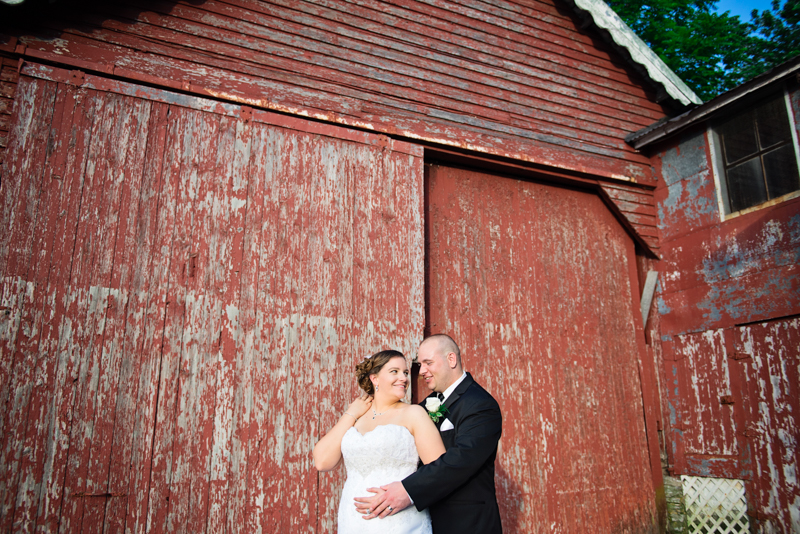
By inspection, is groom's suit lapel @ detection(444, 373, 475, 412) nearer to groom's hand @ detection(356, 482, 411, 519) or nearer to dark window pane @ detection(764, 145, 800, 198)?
groom's hand @ detection(356, 482, 411, 519)

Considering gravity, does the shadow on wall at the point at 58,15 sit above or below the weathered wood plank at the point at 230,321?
above

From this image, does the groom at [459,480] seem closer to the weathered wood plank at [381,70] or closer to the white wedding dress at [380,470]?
the white wedding dress at [380,470]

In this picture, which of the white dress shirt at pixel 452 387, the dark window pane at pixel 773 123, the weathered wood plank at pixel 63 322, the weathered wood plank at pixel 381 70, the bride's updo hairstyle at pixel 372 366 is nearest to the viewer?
the bride's updo hairstyle at pixel 372 366

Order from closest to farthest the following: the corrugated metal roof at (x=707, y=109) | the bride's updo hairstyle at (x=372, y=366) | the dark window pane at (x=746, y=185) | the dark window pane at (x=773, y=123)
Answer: the bride's updo hairstyle at (x=372, y=366) < the corrugated metal roof at (x=707, y=109) < the dark window pane at (x=773, y=123) < the dark window pane at (x=746, y=185)

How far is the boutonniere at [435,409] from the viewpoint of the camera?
144 inches

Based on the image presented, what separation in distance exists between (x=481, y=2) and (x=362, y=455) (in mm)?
5842

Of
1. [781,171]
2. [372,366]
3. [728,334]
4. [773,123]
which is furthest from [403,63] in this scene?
[728,334]

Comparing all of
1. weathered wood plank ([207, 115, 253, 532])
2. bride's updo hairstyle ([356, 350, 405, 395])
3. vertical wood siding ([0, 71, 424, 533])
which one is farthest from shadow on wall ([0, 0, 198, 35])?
bride's updo hairstyle ([356, 350, 405, 395])

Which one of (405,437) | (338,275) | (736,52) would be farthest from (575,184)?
(736,52)

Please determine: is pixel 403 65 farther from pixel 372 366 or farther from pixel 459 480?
pixel 459 480

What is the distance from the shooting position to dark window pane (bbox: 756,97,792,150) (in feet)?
20.0

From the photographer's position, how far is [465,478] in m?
3.19

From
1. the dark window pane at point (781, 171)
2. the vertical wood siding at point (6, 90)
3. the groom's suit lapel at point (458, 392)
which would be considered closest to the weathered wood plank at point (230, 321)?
the vertical wood siding at point (6, 90)

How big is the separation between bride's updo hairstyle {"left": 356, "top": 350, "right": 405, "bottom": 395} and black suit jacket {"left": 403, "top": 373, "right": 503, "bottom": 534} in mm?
536
